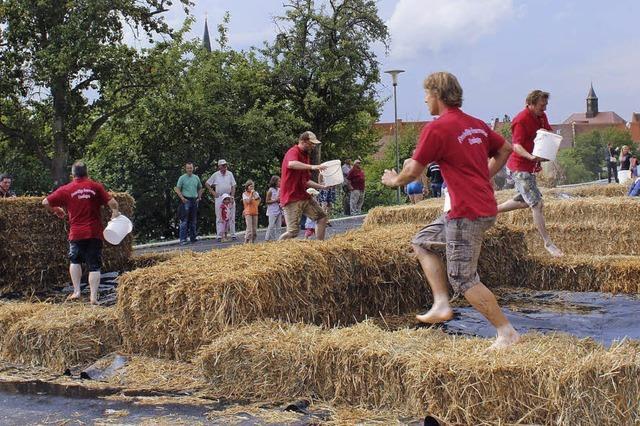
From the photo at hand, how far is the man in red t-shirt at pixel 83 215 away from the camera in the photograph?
11523 mm

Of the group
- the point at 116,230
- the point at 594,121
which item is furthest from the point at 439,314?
the point at 594,121

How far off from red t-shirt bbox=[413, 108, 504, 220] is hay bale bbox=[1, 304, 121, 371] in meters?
3.64

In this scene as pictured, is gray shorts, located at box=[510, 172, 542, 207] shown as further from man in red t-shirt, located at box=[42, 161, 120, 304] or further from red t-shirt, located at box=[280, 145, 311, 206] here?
man in red t-shirt, located at box=[42, 161, 120, 304]

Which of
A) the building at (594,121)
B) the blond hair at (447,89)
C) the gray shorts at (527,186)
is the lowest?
the gray shorts at (527,186)

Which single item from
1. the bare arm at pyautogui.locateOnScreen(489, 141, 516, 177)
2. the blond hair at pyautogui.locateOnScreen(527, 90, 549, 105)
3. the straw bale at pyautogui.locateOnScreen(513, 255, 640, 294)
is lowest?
the straw bale at pyautogui.locateOnScreen(513, 255, 640, 294)

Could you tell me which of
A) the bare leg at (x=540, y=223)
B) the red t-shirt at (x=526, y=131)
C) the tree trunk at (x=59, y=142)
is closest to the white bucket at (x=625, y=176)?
the bare leg at (x=540, y=223)

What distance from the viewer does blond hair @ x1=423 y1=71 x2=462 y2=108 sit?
6.51 m

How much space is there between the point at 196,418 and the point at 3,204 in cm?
880

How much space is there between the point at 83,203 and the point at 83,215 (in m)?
0.16

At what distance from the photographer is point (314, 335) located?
6434 mm

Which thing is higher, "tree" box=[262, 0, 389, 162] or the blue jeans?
"tree" box=[262, 0, 389, 162]

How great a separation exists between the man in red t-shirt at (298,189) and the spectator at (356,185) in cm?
1890

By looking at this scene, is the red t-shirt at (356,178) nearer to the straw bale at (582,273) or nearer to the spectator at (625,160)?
the spectator at (625,160)

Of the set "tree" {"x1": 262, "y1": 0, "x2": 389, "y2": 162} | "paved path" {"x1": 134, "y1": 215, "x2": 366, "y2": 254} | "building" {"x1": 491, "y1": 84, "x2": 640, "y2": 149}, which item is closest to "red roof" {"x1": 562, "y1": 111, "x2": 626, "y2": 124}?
"building" {"x1": 491, "y1": 84, "x2": 640, "y2": 149}
